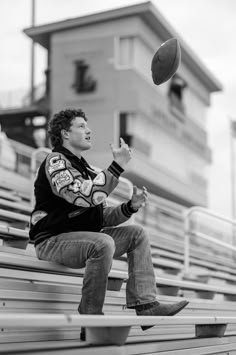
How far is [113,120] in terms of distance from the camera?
758 inches

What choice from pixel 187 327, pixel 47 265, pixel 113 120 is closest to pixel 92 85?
pixel 113 120

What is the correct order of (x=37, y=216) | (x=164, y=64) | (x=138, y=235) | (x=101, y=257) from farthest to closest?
(x=164, y=64), (x=138, y=235), (x=37, y=216), (x=101, y=257)

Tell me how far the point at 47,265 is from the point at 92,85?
16645mm

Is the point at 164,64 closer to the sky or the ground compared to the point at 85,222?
closer to the sky

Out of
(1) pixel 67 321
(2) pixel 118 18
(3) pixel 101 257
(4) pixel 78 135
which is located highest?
(2) pixel 118 18

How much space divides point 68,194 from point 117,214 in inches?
19.5

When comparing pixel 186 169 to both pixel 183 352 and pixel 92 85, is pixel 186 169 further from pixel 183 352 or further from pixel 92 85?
pixel 183 352

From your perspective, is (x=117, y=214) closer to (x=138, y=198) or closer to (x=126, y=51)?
(x=138, y=198)

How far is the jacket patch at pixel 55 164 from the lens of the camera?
3262mm

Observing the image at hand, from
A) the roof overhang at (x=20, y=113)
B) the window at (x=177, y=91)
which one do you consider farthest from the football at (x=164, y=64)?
the roof overhang at (x=20, y=113)

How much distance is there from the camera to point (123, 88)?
19344 mm

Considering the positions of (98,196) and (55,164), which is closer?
(98,196)

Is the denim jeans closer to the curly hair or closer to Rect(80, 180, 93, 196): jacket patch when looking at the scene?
Rect(80, 180, 93, 196): jacket patch

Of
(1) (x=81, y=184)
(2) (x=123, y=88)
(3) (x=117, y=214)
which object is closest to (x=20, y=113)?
(2) (x=123, y=88)
